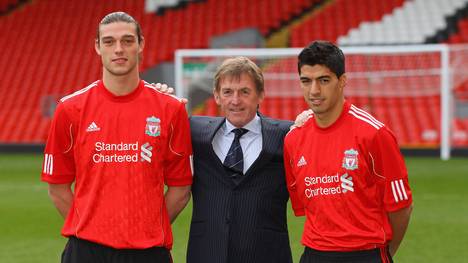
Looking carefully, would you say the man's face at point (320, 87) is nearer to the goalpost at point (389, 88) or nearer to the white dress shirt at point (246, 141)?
the white dress shirt at point (246, 141)

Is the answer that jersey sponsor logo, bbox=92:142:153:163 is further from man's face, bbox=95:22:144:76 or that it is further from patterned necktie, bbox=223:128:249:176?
patterned necktie, bbox=223:128:249:176

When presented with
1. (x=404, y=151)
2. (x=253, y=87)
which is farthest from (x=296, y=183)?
(x=404, y=151)

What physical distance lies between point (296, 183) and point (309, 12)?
17.1m

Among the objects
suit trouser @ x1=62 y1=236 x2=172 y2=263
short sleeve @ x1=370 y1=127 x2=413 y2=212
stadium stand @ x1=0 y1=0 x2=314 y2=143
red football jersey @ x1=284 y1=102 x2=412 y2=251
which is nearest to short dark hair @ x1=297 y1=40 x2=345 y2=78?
red football jersey @ x1=284 y1=102 x2=412 y2=251

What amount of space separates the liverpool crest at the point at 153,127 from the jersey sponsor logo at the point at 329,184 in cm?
68

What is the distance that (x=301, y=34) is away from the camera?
19281mm

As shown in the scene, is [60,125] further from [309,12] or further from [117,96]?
[309,12]

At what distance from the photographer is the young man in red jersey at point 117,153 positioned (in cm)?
364

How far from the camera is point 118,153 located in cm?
365

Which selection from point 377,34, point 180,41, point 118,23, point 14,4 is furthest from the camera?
point 14,4

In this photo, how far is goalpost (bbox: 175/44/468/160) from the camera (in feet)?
52.0

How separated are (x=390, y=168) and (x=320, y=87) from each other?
0.45 metres

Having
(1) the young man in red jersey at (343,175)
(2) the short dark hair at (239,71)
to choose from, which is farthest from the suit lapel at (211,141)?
(1) the young man in red jersey at (343,175)

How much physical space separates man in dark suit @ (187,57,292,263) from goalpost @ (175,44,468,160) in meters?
11.4
